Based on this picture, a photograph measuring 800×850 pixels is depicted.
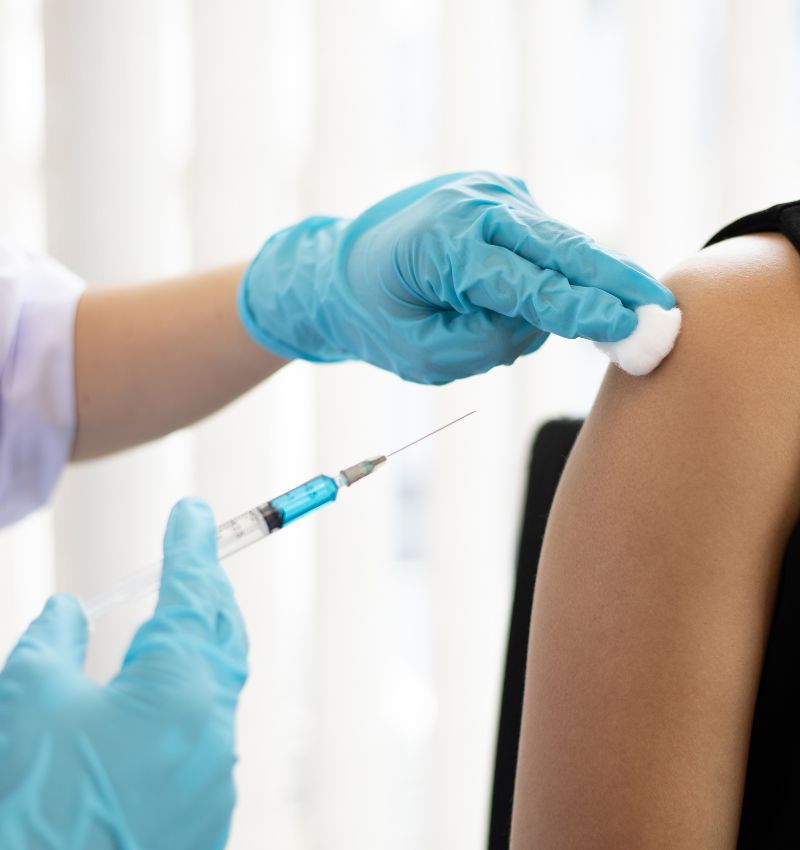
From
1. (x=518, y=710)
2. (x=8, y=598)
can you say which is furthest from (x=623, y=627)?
(x=8, y=598)

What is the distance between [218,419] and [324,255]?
70 centimetres

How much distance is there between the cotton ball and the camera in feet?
2.30

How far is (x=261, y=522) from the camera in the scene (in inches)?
32.4

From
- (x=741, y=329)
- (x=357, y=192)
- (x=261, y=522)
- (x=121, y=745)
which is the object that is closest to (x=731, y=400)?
(x=741, y=329)

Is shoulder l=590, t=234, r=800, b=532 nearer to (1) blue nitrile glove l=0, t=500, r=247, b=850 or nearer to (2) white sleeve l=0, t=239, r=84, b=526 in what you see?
(1) blue nitrile glove l=0, t=500, r=247, b=850

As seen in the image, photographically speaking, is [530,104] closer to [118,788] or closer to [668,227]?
[668,227]

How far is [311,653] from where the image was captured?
178 centimetres

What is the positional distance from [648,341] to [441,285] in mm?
226

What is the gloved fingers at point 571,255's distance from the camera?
0.72 meters

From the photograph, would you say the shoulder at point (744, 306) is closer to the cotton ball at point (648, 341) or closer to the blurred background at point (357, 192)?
the cotton ball at point (648, 341)

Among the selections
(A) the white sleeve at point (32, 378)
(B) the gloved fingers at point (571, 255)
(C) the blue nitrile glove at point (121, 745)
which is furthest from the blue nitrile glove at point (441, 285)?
(C) the blue nitrile glove at point (121, 745)

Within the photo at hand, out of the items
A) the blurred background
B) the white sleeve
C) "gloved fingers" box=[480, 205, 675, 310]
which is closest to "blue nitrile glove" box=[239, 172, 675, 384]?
"gloved fingers" box=[480, 205, 675, 310]

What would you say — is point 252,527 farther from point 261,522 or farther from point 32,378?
point 32,378

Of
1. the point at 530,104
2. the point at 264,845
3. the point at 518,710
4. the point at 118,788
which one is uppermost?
the point at 530,104
